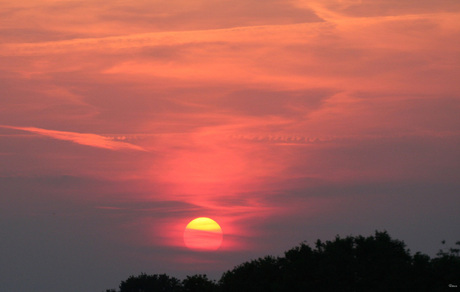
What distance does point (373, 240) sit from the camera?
256 feet

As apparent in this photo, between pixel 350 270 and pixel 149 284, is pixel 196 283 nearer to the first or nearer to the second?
pixel 350 270

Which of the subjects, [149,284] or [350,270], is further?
[149,284]

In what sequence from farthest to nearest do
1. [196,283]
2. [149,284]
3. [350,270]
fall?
[149,284]
[196,283]
[350,270]

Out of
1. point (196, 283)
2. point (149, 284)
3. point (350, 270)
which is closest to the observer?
point (350, 270)

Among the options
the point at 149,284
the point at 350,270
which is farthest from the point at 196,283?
the point at 149,284

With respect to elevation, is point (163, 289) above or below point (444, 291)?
above

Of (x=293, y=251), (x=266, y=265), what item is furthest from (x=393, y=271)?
(x=266, y=265)

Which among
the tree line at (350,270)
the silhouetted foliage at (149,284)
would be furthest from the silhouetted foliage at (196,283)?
the silhouetted foliage at (149,284)

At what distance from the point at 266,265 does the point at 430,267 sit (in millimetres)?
25755

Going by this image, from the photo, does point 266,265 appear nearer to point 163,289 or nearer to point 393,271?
point 393,271

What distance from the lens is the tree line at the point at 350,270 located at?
67562 mm

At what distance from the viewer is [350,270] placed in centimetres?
7619

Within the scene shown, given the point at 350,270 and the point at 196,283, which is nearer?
the point at 350,270

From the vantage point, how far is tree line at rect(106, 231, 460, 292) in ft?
222
